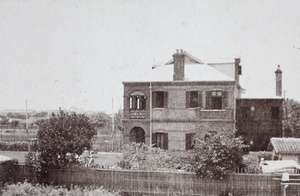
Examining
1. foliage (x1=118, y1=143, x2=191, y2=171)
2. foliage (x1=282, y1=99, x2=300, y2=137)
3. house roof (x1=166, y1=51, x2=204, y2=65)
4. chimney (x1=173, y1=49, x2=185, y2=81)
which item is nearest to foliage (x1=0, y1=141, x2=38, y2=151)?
chimney (x1=173, y1=49, x2=185, y2=81)

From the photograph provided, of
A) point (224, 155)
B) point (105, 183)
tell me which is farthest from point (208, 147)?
point (105, 183)

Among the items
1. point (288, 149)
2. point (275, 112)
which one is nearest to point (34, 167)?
point (288, 149)

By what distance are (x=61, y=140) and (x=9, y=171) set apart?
4.14 m

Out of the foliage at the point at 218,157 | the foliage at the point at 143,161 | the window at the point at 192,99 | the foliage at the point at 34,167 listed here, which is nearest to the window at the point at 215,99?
the window at the point at 192,99

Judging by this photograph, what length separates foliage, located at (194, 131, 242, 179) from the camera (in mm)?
19375

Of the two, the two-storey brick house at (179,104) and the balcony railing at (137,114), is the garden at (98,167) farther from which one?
the balcony railing at (137,114)

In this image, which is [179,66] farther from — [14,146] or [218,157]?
[14,146]

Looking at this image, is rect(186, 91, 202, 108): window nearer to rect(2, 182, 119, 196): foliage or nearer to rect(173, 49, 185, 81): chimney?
rect(173, 49, 185, 81): chimney

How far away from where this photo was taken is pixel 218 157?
19.5 meters

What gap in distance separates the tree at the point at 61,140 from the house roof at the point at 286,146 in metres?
13.4

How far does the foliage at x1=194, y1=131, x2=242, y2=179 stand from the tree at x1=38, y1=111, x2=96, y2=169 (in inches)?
276

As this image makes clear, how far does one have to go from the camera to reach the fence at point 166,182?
19000 millimetres

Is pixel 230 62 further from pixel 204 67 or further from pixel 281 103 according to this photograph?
pixel 281 103

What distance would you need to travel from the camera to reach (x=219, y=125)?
3178cm
